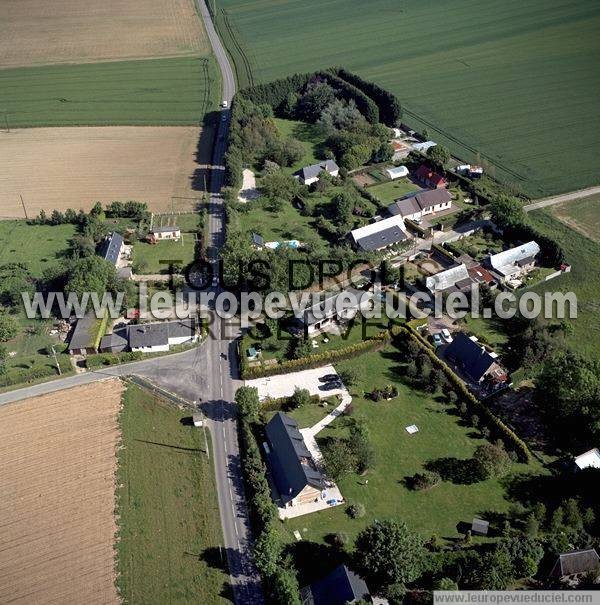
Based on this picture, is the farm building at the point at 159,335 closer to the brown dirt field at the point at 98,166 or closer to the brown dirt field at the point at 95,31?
the brown dirt field at the point at 98,166

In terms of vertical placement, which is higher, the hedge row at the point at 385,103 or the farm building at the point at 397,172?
the hedge row at the point at 385,103

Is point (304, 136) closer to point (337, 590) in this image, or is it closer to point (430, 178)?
point (430, 178)

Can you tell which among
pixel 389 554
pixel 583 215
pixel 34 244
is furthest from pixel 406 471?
pixel 34 244

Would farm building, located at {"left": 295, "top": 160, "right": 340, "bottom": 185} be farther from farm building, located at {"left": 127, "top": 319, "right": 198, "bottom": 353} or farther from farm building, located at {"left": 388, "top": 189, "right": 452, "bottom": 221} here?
farm building, located at {"left": 127, "top": 319, "right": 198, "bottom": 353}

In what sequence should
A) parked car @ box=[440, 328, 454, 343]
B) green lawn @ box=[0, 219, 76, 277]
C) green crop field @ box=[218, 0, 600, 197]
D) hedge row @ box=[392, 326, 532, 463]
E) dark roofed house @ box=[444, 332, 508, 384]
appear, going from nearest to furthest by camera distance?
hedge row @ box=[392, 326, 532, 463]
dark roofed house @ box=[444, 332, 508, 384]
parked car @ box=[440, 328, 454, 343]
green lawn @ box=[0, 219, 76, 277]
green crop field @ box=[218, 0, 600, 197]

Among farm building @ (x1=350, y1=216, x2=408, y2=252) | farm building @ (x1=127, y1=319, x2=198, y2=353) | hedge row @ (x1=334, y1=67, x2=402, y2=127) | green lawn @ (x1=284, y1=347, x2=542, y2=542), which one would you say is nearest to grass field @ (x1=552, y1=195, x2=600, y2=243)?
farm building @ (x1=350, y1=216, x2=408, y2=252)

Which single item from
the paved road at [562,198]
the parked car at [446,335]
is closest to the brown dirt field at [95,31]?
the paved road at [562,198]

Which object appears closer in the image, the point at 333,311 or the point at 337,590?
the point at 337,590
